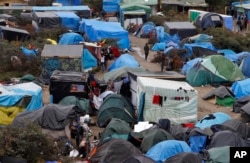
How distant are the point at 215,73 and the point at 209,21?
1406 centimetres

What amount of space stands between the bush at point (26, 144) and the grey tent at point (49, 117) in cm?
200

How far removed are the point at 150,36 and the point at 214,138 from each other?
21.1 m

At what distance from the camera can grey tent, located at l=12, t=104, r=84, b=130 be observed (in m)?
14.6

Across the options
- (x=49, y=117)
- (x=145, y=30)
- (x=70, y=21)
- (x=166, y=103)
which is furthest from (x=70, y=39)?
(x=49, y=117)

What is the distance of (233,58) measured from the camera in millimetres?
25188

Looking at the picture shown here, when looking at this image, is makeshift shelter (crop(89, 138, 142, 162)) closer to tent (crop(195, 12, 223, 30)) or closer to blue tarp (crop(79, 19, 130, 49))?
blue tarp (crop(79, 19, 130, 49))

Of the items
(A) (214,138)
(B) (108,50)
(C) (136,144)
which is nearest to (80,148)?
(C) (136,144)

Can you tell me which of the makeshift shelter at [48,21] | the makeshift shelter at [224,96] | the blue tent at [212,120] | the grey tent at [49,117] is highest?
the makeshift shelter at [48,21]

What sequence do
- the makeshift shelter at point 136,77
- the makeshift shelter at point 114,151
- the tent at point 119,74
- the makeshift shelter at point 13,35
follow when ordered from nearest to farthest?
the makeshift shelter at point 114,151
the makeshift shelter at point 136,77
the tent at point 119,74
the makeshift shelter at point 13,35

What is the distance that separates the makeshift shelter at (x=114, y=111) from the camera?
1628cm

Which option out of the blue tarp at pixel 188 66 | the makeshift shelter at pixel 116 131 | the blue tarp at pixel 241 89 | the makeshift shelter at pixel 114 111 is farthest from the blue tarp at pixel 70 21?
the makeshift shelter at pixel 116 131

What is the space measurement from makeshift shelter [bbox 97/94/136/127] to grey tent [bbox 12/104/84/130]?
4.52 feet

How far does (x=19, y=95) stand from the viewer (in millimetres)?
16422

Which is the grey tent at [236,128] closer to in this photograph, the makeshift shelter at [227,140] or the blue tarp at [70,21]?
the makeshift shelter at [227,140]
